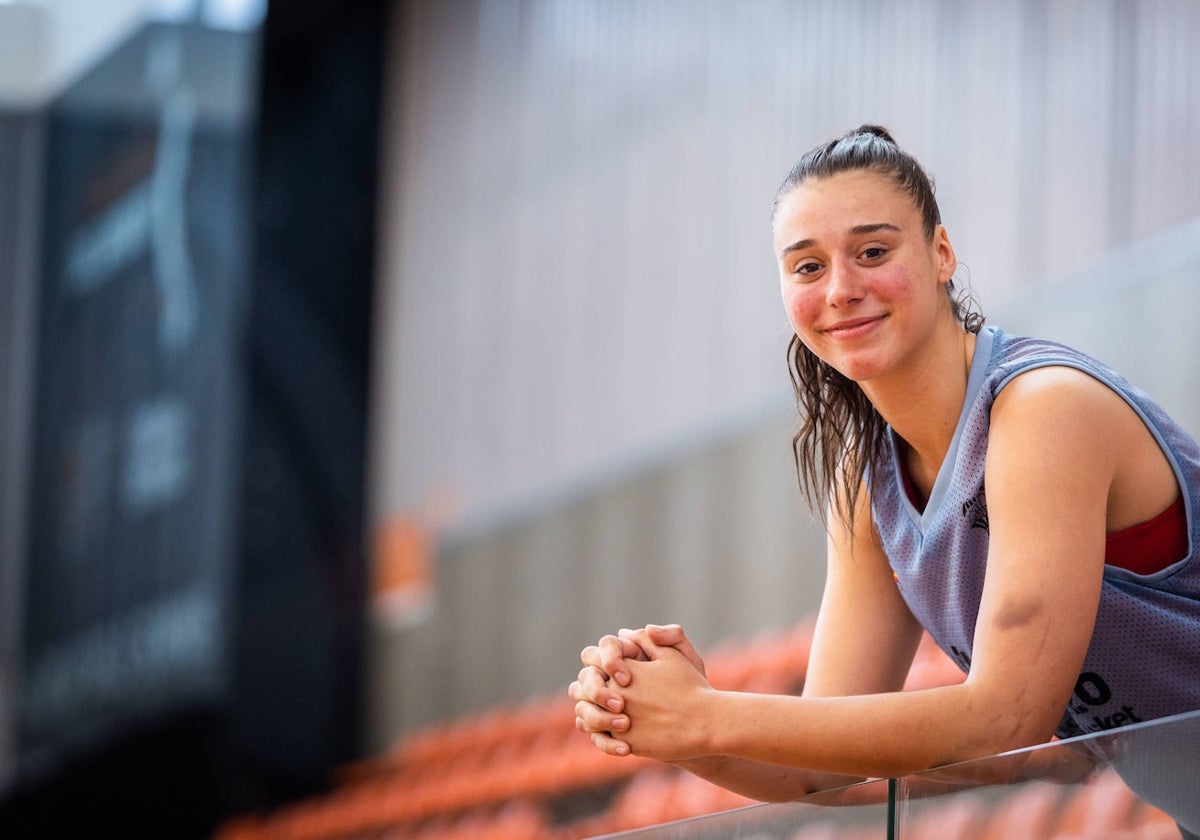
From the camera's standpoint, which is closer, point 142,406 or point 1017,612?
point 1017,612

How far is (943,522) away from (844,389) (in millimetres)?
137

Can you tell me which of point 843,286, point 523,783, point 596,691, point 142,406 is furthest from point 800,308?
point 142,406

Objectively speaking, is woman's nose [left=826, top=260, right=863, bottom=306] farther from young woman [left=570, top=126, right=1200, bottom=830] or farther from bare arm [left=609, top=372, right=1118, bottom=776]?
bare arm [left=609, top=372, right=1118, bottom=776]

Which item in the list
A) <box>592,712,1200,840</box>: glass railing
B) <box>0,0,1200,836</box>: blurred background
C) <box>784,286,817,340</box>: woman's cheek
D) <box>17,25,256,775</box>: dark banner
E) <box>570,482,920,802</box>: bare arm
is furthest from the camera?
<box>17,25,256,775</box>: dark banner

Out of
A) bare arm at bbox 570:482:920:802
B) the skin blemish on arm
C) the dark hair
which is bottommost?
bare arm at bbox 570:482:920:802

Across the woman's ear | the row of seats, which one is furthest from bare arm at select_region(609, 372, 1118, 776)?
the row of seats

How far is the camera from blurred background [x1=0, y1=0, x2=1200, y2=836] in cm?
516

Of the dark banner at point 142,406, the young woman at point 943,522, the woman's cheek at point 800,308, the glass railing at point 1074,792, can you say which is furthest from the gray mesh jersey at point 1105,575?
the dark banner at point 142,406

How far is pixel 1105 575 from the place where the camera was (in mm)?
918

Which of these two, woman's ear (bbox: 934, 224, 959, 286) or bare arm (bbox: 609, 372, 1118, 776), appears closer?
bare arm (bbox: 609, 372, 1118, 776)

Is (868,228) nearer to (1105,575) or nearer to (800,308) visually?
(800,308)

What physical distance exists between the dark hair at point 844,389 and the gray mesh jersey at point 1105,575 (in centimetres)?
3

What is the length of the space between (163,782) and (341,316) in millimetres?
2109

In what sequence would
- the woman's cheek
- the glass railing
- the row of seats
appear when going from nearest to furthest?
the glass railing → the woman's cheek → the row of seats
